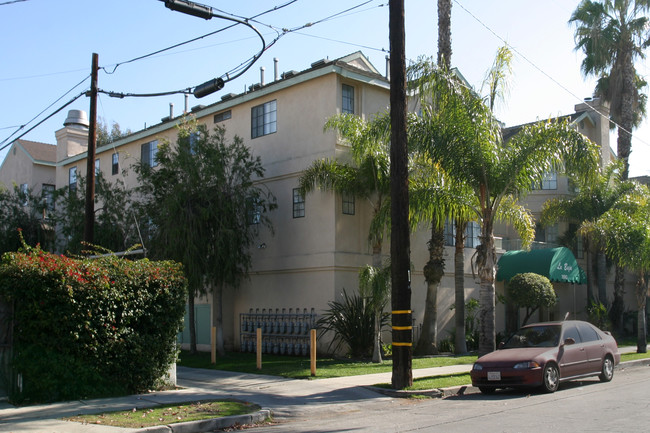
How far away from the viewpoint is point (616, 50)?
32.1m

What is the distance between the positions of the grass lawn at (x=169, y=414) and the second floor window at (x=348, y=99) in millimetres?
11945

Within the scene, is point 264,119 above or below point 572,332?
above

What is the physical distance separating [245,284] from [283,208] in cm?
336

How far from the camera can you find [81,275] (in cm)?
1197

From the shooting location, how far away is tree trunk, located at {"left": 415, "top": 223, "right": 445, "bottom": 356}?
2086 centimetres

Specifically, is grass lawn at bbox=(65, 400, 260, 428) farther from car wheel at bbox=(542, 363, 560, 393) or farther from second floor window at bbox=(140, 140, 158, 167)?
second floor window at bbox=(140, 140, 158, 167)

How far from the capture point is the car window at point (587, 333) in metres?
14.5

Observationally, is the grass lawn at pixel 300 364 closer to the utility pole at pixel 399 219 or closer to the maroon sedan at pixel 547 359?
the utility pole at pixel 399 219

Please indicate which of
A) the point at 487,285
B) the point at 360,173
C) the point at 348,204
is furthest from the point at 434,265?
the point at 487,285

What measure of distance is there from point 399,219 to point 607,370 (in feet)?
20.2

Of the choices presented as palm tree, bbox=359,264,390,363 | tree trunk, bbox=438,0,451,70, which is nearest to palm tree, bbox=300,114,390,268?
palm tree, bbox=359,264,390,363

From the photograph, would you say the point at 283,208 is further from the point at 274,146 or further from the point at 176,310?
the point at 176,310

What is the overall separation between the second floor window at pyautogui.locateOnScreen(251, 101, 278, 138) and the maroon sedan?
39.3 ft

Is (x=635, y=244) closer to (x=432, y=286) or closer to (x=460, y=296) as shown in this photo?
(x=460, y=296)
